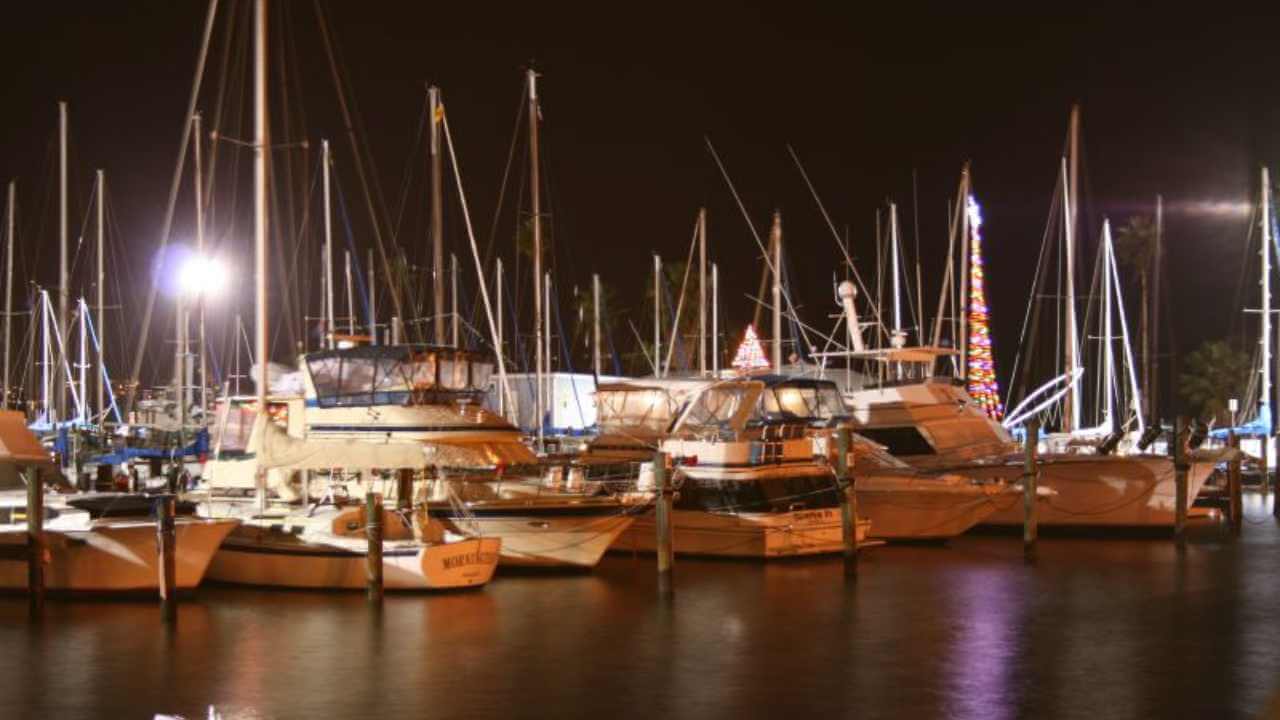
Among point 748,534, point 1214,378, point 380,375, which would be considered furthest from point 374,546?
point 1214,378

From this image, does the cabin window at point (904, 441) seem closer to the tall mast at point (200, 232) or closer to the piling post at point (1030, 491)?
the piling post at point (1030, 491)

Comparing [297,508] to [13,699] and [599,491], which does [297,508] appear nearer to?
[599,491]

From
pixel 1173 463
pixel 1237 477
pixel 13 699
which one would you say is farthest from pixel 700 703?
pixel 1237 477

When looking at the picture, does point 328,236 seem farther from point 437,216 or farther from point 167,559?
point 167,559

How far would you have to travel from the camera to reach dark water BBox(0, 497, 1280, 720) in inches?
707

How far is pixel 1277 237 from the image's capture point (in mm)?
58094

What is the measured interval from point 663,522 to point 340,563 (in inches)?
235

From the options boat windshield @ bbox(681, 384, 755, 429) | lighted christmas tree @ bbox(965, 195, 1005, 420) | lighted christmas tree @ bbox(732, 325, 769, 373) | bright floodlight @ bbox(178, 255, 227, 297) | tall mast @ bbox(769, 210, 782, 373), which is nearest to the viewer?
boat windshield @ bbox(681, 384, 755, 429)

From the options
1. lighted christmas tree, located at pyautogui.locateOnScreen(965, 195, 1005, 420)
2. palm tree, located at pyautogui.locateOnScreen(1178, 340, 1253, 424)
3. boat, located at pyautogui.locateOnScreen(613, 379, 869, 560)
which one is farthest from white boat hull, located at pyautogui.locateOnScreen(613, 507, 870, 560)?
palm tree, located at pyautogui.locateOnScreen(1178, 340, 1253, 424)

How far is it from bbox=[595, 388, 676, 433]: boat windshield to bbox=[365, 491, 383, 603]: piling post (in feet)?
41.5

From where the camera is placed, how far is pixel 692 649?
844 inches

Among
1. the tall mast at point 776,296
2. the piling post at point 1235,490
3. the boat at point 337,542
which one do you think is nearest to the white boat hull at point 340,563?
the boat at point 337,542

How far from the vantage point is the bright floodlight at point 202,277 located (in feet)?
121

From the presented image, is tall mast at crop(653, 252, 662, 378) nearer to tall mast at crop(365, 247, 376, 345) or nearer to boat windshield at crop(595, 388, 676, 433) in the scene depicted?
tall mast at crop(365, 247, 376, 345)
